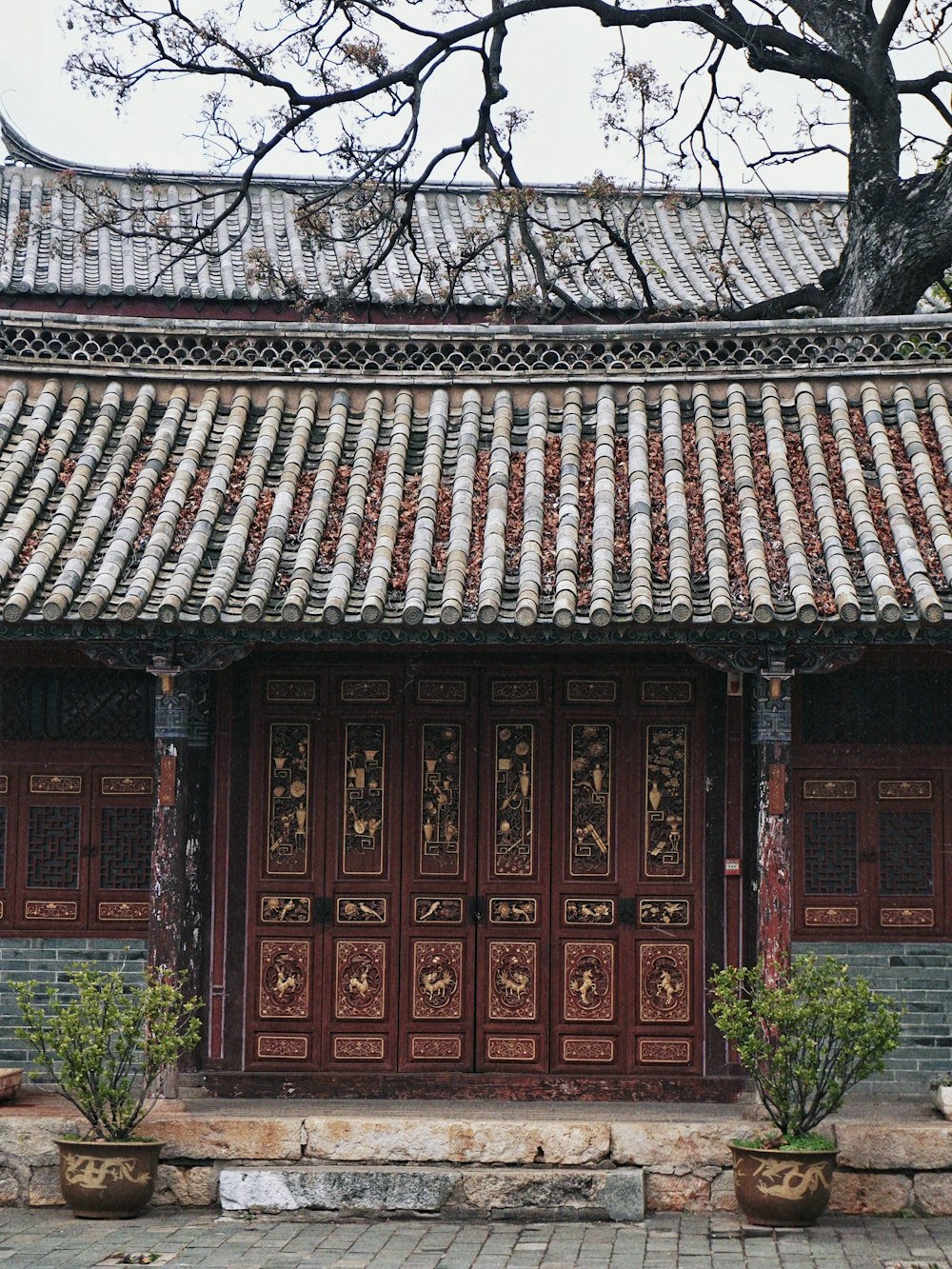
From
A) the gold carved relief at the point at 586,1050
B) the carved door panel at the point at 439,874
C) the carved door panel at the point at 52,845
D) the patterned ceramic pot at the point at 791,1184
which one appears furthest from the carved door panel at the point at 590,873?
the carved door panel at the point at 52,845

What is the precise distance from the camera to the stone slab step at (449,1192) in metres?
10.6

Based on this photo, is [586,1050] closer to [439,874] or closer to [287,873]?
[439,874]

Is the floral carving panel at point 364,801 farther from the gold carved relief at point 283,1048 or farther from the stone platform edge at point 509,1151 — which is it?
the stone platform edge at point 509,1151

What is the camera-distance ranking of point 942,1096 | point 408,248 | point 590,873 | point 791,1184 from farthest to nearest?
point 408,248 < point 590,873 < point 942,1096 < point 791,1184

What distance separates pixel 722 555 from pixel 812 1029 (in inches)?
111

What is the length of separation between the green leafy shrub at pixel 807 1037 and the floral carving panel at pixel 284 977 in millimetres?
2907

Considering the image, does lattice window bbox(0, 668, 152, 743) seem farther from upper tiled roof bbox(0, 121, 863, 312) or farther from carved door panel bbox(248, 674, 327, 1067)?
upper tiled roof bbox(0, 121, 863, 312)

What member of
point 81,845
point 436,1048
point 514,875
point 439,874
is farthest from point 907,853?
point 81,845

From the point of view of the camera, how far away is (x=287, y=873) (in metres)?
12.1

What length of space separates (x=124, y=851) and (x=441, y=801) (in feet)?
7.04

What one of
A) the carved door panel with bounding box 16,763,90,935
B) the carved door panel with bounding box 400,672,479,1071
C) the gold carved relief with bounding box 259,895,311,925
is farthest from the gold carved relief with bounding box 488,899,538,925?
the carved door panel with bounding box 16,763,90,935

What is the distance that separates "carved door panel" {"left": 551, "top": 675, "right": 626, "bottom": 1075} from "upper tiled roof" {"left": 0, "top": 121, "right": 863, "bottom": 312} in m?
11.2

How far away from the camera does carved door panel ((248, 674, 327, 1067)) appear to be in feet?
39.4

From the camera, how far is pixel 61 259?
24.2 meters
